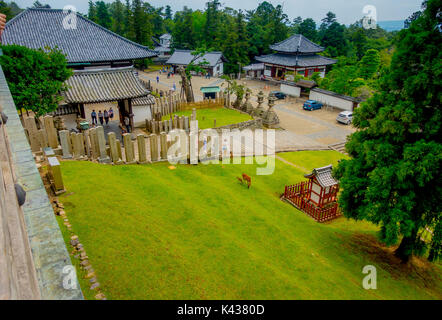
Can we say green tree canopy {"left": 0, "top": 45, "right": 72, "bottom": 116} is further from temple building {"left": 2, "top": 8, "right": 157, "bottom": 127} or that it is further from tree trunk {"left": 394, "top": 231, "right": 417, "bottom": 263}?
tree trunk {"left": 394, "top": 231, "right": 417, "bottom": 263}

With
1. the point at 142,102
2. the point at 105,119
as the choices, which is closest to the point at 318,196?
the point at 142,102

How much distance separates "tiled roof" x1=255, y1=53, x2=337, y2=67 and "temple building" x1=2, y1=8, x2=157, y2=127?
3039 centimetres

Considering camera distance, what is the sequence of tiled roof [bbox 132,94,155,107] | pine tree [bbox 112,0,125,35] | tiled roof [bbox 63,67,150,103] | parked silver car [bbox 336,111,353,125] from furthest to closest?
pine tree [bbox 112,0,125,35], parked silver car [bbox 336,111,353,125], tiled roof [bbox 132,94,155,107], tiled roof [bbox 63,67,150,103]

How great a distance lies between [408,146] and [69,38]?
2164cm

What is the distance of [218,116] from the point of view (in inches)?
1163

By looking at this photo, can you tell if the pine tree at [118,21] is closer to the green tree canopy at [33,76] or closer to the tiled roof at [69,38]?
the tiled roof at [69,38]

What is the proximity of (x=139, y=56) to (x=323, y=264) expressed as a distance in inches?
726

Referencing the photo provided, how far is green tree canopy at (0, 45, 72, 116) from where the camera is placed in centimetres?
1535

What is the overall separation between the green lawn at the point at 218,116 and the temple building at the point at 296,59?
20508 millimetres

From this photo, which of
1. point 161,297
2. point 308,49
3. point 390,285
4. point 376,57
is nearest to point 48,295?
point 161,297

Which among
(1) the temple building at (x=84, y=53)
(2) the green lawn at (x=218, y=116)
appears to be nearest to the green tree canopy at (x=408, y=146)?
(1) the temple building at (x=84, y=53)

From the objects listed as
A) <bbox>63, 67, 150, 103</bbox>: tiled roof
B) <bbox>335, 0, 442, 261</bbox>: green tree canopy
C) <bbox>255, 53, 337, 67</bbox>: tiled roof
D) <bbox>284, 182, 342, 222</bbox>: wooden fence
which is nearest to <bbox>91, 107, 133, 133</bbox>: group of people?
<bbox>63, 67, 150, 103</bbox>: tiled roof

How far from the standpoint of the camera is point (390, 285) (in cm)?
963
